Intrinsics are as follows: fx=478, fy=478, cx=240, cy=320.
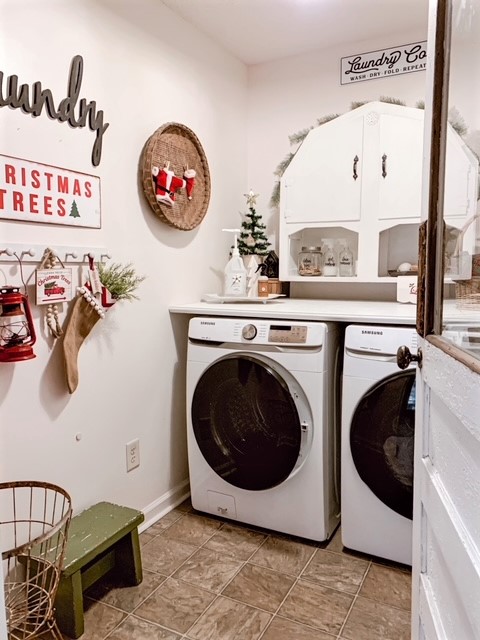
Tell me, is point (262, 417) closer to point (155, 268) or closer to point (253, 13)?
point (155, 268)

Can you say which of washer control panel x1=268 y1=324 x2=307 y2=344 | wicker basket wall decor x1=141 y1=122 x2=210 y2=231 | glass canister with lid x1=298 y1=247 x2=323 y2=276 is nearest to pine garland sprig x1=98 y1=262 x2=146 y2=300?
A: wicker basket wall decor x1=141 y1=122 x2=210 y2=231

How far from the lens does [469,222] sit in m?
0.98

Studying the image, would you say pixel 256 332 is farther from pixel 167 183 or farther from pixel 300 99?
pixel 300 99

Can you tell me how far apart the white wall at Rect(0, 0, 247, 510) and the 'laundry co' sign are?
2.10 ft

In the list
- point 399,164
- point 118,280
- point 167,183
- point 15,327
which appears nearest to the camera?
point 15,327

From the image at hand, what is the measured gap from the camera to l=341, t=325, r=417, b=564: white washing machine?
1778mm

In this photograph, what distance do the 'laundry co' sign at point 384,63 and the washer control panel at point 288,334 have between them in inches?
57.8

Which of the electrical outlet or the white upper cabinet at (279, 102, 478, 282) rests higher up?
the white upper cabinet at (279, 102, 478, 282)

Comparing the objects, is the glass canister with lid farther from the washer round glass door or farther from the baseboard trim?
the baseboard trim

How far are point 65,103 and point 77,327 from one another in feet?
2.58

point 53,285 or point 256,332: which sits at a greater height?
point 53,285

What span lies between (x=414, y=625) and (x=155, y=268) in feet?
5.27

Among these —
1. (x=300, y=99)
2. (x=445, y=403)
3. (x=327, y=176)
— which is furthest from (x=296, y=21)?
(x=445, y=403)

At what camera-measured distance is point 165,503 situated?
230cm
